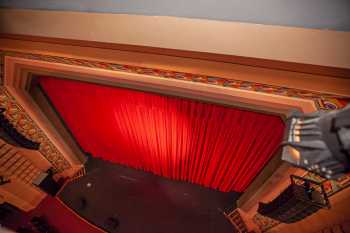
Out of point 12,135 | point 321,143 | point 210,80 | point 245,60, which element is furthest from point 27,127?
point 321,143

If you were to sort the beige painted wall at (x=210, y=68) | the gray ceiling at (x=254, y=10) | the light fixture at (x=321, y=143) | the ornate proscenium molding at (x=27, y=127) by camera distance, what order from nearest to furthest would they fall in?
the light fixture at (x=321, y=143) < the gray ceiling at (x=254, y=10) < the beige painted wall at (x=210, y=68) < the ornate proscenium molding at (x=27, y=127)

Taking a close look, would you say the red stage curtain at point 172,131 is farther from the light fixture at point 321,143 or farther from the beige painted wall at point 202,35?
the light fixture at point 321,143

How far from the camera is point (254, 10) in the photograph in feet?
4.78

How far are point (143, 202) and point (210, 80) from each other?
12.1ft

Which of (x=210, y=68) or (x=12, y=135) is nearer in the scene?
(x=210, y=68)

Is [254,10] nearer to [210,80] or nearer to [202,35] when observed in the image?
[202,35]

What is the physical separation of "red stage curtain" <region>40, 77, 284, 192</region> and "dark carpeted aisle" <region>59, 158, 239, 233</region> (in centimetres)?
35

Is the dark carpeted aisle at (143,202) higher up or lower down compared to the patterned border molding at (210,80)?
lower down

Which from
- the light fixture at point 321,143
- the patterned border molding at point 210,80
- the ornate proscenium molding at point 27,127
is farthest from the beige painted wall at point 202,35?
the ornate proscenium molding at point 27,127

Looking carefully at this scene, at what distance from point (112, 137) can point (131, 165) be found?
1.14 m

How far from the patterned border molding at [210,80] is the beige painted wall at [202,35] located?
1.32 ft

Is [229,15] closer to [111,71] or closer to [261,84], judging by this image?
[261,84]

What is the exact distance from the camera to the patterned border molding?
67.8 inches

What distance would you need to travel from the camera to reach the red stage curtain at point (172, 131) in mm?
2775
